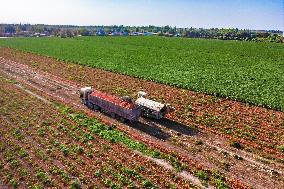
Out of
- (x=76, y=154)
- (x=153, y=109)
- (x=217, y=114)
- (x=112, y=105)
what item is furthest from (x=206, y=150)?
(x=112, y=105)

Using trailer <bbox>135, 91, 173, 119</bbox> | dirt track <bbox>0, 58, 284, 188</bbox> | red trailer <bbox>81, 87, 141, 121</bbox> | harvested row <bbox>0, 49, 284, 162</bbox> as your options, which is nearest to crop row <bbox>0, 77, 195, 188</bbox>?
dirt track <bbox>0, 58, 284, 188</bbox>

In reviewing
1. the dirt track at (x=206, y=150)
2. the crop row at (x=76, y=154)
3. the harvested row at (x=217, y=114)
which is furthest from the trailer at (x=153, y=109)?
the crop row at (x=76, y=154)

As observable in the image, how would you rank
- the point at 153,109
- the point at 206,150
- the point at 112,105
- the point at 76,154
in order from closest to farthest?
the point at 76,154, the point at 206,150, the point at 153,109, the point at 112,105

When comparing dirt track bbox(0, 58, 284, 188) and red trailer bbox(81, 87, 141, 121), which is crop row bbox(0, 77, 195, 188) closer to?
dirt track bbox(0, 58, 284, 188)

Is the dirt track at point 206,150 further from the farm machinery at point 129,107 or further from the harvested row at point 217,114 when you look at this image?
the harvested row at point 217,114

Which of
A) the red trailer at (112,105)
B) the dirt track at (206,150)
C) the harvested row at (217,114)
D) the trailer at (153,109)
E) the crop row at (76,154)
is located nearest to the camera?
the crop row at (76,154)

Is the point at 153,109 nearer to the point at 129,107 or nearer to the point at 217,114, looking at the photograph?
the point at 129,107

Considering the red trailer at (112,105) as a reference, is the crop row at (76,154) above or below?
below

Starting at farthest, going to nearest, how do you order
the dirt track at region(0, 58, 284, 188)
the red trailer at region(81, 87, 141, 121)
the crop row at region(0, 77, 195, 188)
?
the red trailer at region(81, 87, 141, 121) < the dirt track at region(0, 58, 284, 188) < the crop row at region(0, 77, 195, 188)

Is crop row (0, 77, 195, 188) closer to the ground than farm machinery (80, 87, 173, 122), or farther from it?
closer to the ground
